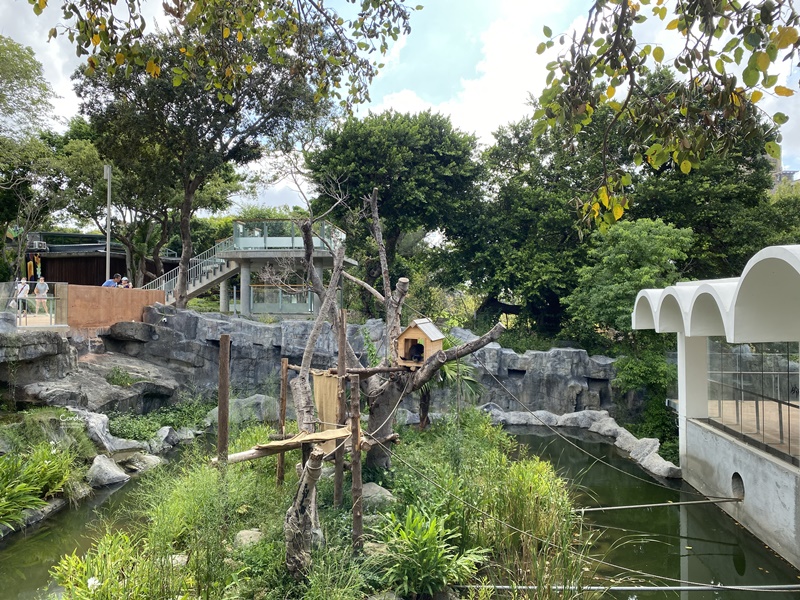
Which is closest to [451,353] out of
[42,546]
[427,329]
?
[427,329]

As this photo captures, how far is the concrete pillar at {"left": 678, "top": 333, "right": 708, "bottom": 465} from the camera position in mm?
10359

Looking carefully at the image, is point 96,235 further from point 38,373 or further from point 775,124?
point 775,124

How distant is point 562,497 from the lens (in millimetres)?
7016

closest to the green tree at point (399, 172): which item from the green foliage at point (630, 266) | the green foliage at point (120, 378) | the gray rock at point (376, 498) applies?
the green foliage at point (630, 266)

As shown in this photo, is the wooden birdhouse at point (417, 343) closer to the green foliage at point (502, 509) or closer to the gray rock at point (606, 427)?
the green foliage at point (502, 509)

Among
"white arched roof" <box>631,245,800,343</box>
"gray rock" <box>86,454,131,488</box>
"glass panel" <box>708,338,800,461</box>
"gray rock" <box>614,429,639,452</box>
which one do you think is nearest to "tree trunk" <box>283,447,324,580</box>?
"white arched roof" <box>631,245,800,343</box>

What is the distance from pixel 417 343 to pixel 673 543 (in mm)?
4457

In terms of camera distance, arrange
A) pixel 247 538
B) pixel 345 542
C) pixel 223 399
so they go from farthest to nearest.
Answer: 1. pixel 223 399
2. pixel 247 538
3. pixel 345 542

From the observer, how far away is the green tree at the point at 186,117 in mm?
16453

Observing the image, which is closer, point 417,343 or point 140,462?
point 417,343

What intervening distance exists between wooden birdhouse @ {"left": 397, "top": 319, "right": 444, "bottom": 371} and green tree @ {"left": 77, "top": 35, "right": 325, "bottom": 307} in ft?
A: 34.7

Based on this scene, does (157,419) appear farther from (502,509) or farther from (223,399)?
(502,509)

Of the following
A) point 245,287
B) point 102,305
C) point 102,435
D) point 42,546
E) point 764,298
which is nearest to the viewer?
point 764,298

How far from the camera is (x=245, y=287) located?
2036 centimetres
